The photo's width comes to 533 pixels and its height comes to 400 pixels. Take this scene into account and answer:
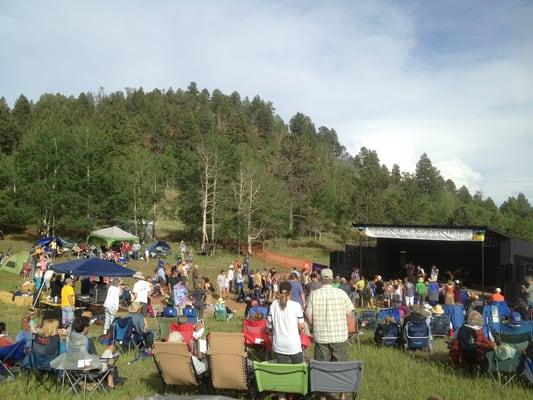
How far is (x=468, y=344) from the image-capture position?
24.1ft

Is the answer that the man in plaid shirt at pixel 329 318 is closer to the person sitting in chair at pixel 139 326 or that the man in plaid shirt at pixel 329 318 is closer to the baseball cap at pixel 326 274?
the baseball cap at pixel 326 274

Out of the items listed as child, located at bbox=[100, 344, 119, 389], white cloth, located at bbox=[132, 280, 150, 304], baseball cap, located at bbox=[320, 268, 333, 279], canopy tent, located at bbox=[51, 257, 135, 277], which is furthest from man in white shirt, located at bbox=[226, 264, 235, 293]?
baseball cap, located at bbox=[320, 268, 333, 279]

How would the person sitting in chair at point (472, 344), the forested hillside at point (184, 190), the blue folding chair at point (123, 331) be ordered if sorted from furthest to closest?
the forested hillside at point (184, 190), the blue folding chair at point (123, 331), the person sitting in chair at point (472, 344)

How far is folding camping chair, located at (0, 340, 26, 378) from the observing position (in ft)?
22.4

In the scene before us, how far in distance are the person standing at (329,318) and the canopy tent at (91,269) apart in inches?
367

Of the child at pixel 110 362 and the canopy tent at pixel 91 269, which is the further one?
the canopy tent at pixel 91 269

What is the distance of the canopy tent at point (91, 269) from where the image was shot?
13602 millimetres

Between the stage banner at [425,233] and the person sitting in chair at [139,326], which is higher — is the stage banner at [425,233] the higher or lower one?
the higher one

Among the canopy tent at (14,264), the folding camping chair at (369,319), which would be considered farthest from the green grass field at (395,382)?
the canopy tent at (14,264)

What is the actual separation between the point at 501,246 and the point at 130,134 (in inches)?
1697

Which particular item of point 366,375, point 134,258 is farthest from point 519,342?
point 134,258

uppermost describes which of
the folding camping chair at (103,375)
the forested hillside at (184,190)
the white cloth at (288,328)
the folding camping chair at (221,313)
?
the forested hillside at (184,190)

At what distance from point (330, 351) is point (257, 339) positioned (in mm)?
2874

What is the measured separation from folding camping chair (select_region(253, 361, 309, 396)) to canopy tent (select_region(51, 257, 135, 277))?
9105 mm
